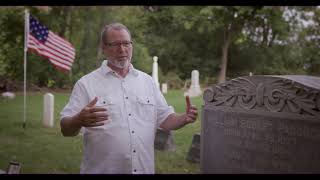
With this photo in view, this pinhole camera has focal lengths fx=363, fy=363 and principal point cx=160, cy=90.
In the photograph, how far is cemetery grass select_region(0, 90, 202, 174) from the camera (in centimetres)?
321

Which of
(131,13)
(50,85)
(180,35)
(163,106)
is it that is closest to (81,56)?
(50,85)

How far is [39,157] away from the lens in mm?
3350

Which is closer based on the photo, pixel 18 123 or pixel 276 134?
pixel 276 134

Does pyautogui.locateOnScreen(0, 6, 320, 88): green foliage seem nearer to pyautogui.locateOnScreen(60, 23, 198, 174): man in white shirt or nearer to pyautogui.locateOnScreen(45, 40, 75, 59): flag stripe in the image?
pyautogui.locateOnScreen(45, 40, 75, 59): flag stripe

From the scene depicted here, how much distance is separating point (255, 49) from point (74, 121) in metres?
3.33

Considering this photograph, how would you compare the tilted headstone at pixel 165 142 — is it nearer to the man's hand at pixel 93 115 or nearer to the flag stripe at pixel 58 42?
the flag stripe at pixel 58 42

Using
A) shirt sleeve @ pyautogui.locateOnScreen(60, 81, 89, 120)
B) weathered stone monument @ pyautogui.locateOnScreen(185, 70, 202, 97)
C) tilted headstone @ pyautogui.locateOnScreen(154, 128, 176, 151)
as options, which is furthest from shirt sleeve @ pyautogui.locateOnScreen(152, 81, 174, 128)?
weathered stone monument @ pyautogui.locateOnScreen(185, 70, 202, 97)

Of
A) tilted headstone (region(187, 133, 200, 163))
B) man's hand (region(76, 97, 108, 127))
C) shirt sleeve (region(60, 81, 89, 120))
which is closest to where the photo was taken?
man's hand (region(76, 97, 108, 127))

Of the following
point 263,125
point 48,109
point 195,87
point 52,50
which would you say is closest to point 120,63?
point 263,125

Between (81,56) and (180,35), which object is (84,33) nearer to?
(81,56)

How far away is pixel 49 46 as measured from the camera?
14.6 ft

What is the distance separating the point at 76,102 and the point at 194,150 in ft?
6.20

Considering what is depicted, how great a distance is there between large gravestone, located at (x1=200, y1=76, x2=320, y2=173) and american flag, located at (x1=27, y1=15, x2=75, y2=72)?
7.95 feet
